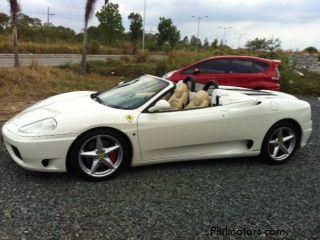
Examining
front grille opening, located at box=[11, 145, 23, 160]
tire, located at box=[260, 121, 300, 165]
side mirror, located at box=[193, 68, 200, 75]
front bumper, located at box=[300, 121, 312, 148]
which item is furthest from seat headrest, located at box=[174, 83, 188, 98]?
side mirror, located at box=[193, 68, 200, 75]

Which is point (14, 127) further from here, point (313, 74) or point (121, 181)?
point (313, 74)

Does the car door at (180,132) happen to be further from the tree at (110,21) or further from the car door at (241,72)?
the tree at (110,21)

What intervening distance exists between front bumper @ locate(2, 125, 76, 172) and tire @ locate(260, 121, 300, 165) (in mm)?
2692

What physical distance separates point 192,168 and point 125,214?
160 cm

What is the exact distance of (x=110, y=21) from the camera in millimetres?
38688

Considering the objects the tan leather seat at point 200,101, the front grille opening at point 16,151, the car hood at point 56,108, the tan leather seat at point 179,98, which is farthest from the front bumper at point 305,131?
the front grille opening at point 16,151

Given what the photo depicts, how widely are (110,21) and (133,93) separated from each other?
35.0 meters

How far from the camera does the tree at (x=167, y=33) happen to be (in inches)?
1594

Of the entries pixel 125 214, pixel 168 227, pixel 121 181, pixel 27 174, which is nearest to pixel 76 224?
pixel 125 214

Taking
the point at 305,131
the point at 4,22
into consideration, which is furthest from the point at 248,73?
the point at 4,22

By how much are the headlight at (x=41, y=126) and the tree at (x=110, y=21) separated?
35105 mm

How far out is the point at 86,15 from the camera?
16438mm

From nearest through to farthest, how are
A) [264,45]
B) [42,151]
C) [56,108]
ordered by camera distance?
[42,151], [56,108], [264,45]

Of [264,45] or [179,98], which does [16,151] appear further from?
[264,45]
